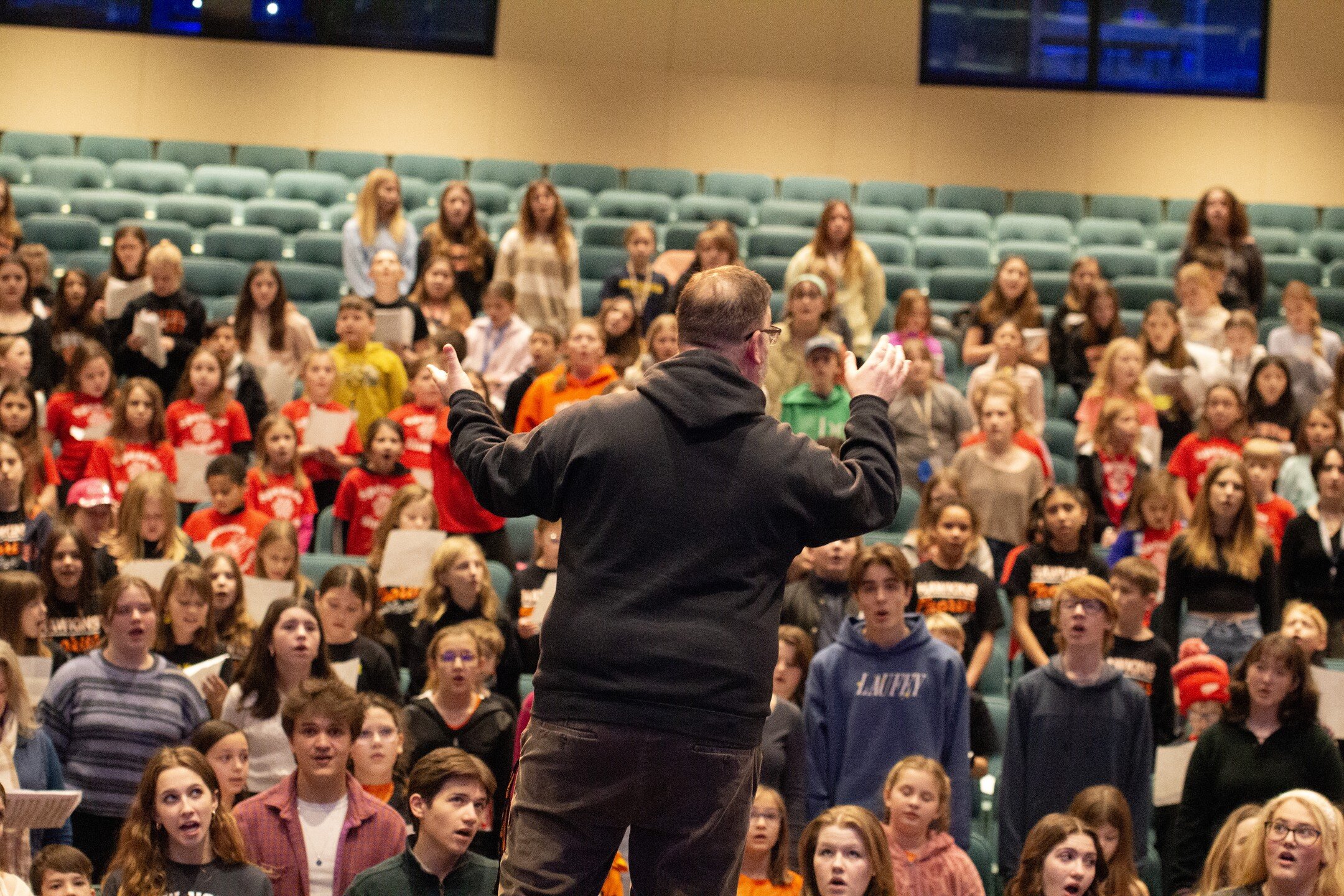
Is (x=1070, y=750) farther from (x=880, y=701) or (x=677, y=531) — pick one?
(x=677, y=531)

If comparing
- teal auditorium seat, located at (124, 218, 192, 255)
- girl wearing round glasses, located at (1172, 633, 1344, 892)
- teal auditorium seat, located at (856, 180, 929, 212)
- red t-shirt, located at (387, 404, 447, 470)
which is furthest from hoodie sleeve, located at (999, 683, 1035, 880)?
teal auditorium seat, located at (856, 180, 929, 212)

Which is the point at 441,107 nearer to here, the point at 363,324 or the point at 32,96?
the point at 32,96

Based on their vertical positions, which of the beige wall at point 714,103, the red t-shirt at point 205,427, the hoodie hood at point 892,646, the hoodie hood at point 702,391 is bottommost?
the hoodie hood at point 892,646

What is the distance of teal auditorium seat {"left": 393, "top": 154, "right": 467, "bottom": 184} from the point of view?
38.0ft

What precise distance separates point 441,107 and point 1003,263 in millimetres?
5227

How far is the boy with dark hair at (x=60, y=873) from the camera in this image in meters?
3.93

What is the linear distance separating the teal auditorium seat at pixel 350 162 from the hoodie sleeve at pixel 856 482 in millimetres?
9591

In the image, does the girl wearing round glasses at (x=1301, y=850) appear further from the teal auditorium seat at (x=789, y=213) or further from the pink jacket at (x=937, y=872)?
the teal auditorium seat at (x=789, y=213)

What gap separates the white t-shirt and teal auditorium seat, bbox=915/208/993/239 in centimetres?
755

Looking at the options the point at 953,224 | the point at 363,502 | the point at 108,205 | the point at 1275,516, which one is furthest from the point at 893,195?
the point at 363,502

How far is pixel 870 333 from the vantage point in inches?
344

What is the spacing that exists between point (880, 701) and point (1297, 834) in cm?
128

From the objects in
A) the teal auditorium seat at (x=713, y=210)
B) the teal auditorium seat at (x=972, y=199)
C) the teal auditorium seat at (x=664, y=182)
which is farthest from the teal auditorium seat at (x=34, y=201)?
the teal auditorium seat at (x=972, y=199)

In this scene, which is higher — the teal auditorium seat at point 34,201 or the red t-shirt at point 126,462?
the teal auditorium seat at point 34,201
